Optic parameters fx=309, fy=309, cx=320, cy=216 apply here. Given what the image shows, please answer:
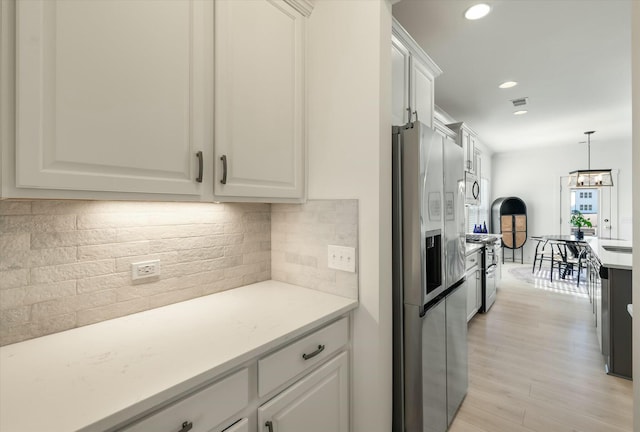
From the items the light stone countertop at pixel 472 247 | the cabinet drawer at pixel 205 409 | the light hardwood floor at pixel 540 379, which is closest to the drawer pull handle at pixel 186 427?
the cabinet drawer at pixel 205 409

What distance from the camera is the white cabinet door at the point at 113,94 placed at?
0.84m

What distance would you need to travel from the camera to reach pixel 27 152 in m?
0.82

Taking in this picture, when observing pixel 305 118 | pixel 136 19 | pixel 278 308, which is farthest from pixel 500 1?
pixel 278 308

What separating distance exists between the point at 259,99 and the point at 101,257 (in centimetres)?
93

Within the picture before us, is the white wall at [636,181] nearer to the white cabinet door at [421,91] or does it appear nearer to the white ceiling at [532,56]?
the white cabinet door at [421,91]

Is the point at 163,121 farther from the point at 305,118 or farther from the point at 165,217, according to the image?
the point at 305,118

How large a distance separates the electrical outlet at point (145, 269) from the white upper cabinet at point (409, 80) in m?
1.47

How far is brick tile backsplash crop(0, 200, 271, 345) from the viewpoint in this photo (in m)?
1.05

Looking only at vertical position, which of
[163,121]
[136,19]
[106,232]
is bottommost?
[106,232]

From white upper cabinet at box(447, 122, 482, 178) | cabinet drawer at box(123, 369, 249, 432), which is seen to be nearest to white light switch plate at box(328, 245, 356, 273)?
cabinet drawer at box(123, 369, 249, 432)

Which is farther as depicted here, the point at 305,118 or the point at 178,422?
the point at 305,118

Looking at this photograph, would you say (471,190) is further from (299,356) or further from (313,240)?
(299,356)

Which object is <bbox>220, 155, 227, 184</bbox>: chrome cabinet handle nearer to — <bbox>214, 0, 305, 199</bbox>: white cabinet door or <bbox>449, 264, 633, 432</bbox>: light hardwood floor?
<bbox>214, 0, 305, 199</bbox>: white cabinet door

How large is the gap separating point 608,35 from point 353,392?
3394 millimetres
